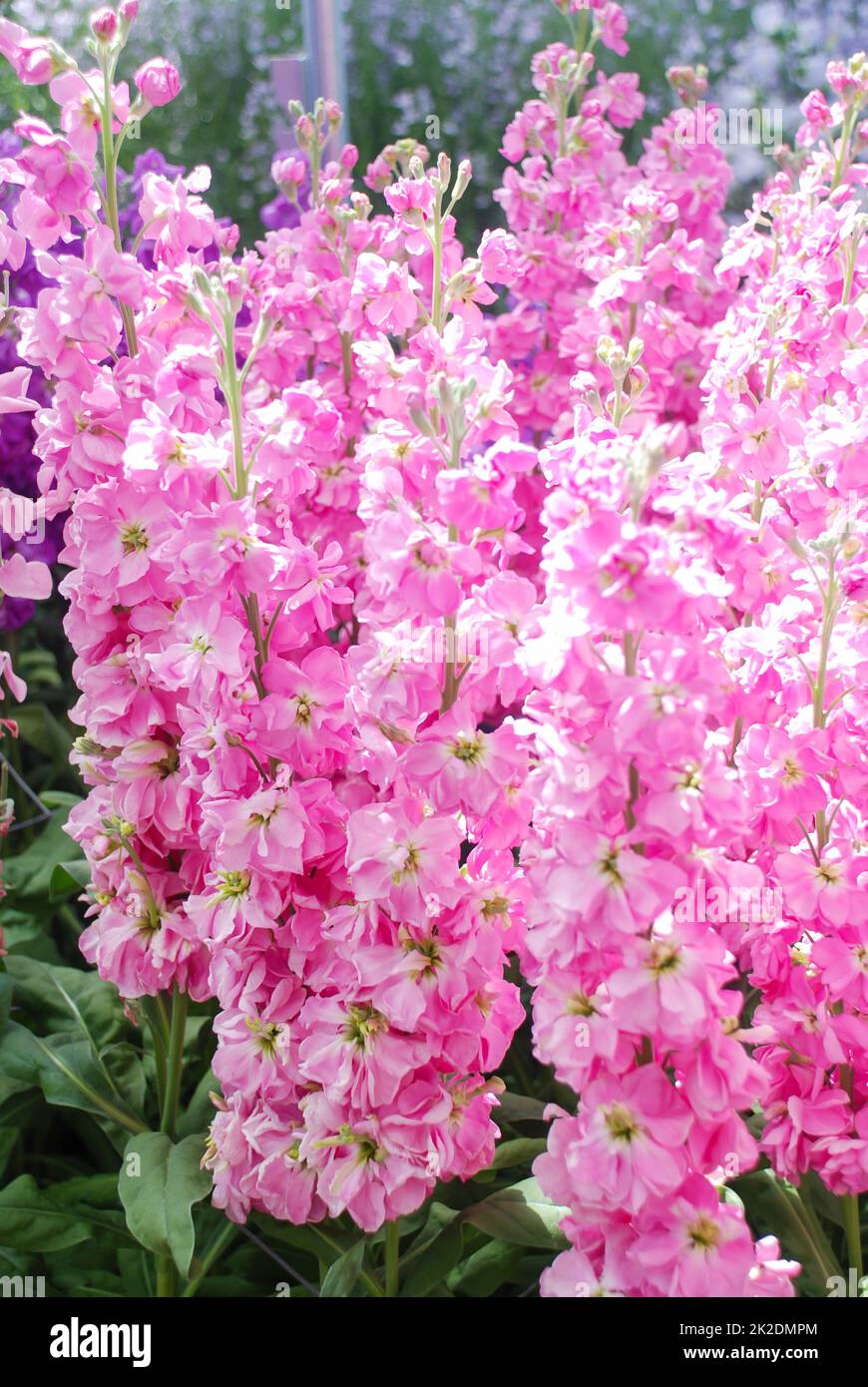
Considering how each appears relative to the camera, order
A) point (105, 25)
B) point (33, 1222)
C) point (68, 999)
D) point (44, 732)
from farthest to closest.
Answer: point (44, 732) → point (68, 999) → point (33, 1222) → point (105, 25)

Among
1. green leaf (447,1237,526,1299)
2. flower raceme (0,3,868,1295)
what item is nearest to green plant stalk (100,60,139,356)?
flower raceme (0,3,868,1295)

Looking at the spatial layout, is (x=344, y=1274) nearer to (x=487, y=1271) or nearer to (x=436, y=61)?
(x=487, y=1271)

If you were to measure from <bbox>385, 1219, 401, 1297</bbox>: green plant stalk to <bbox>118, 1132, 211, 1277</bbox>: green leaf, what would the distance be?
0.48ft

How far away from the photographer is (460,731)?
0.83 metres

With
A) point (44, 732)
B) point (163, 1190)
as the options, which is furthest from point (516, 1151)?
point (44, 732)

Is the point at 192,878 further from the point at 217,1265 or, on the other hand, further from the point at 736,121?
the point at 736,121

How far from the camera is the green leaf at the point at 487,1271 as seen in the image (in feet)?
3.40

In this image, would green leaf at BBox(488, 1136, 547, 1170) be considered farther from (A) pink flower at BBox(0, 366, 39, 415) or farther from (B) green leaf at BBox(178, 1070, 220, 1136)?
(A) pink flower at BBox(0, 366, 39, 415)

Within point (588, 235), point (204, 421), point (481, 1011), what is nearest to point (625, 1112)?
point (481, 1011)

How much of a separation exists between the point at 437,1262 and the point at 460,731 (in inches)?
17.5

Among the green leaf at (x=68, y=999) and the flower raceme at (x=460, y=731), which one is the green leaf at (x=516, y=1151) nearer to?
the flower raceme at (x=460, y=731)

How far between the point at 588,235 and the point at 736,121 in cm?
37

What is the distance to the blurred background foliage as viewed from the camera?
2928mm

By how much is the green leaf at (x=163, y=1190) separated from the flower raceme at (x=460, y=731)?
0.16 ft
